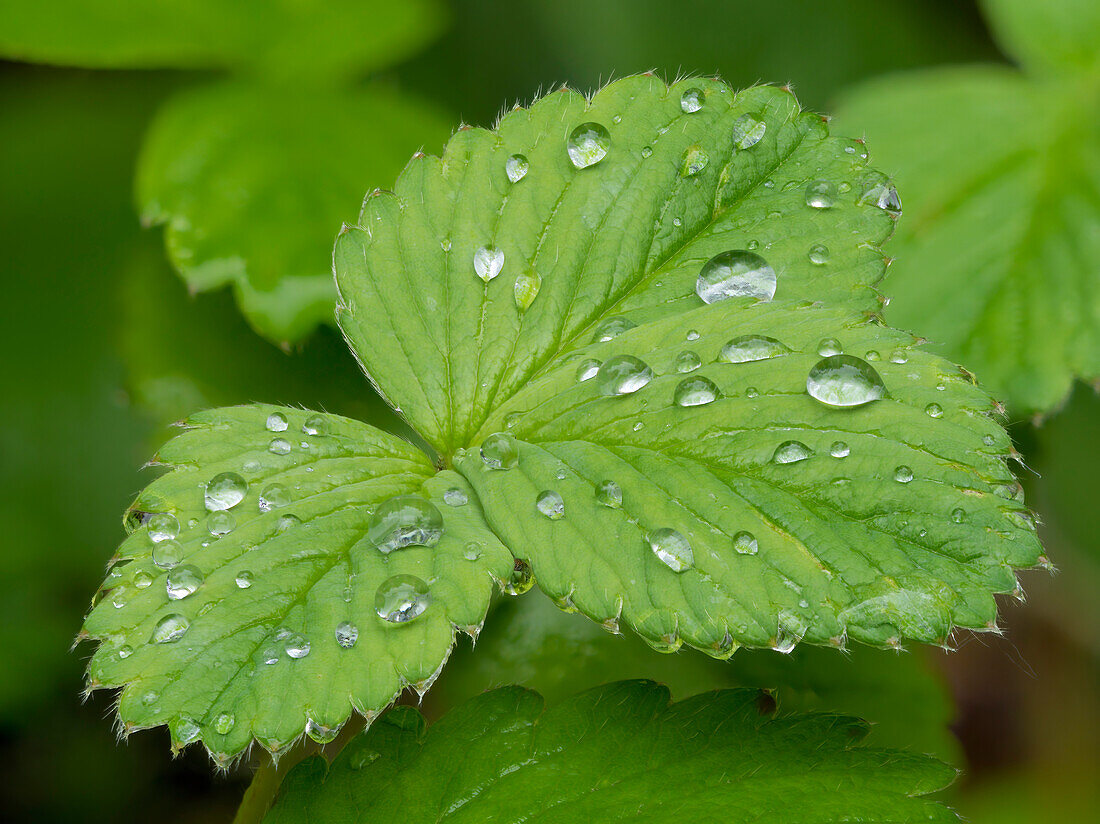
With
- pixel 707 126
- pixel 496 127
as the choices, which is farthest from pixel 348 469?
pixel 707 126

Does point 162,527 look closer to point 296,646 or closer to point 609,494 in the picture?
point 296,646

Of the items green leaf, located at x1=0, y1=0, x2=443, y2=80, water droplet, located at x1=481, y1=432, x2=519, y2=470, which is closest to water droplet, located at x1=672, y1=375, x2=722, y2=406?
water droplet, located at x1=481, y1=432, x2=519, y2=470

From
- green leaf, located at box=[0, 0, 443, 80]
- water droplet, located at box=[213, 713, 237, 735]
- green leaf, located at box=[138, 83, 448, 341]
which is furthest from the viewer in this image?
green leaf, located at box=[0, 0, 443, 80]

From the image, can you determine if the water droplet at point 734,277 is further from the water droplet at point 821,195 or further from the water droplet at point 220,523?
the water droplet at point 220,523

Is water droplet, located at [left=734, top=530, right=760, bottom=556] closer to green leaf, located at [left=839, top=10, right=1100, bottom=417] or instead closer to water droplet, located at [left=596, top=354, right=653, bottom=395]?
water droplet, located at [left=596, top=354, right=653, bottom=395]

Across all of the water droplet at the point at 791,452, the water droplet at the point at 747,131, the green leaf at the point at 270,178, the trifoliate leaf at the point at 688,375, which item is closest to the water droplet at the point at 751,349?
the trifoliate leaf at the point at 688,375

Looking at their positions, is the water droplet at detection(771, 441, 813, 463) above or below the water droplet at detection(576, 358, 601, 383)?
below
